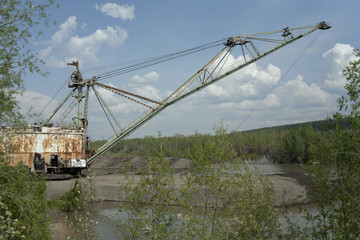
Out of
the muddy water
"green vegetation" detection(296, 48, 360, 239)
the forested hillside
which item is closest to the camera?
"green vegetation" detection(296, 48, 360, 239)

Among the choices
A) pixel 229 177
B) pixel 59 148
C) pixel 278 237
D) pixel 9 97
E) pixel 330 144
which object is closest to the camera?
pixel 330 144

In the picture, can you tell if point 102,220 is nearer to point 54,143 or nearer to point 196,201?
point 196,201

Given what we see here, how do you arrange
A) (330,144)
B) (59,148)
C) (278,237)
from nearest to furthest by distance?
(330,144)
(278,237)
(59,148)

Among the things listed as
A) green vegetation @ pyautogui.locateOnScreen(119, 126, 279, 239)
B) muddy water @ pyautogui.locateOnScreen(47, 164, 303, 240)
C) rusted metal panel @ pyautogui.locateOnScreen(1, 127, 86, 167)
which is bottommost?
muddy water @ pyautogui.locateOnScreen(47, 164, 303, 240)

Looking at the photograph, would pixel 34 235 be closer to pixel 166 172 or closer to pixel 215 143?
pixel 166 172

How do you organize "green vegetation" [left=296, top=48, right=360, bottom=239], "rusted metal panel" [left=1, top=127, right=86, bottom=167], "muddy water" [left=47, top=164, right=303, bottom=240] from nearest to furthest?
"green vegetation" [left=296, top=48, right=360, bottom=239], "muddy water" [left=47, top=164, right=303, bottom=240], "rusted metal panel" [left=1, top=127, right=86, bottom=167]

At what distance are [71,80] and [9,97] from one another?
19458 mm

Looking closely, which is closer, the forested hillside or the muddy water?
the muddy water

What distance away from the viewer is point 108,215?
15273mm

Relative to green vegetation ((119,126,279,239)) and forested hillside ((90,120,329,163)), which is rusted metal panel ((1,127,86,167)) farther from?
green vegetation ((119,126,279,239))

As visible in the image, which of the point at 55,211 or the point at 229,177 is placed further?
the point at 55,211

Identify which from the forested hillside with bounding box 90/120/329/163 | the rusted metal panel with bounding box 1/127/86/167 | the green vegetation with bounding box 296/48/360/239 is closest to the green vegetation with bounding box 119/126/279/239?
the green vegetation with bounding box 296/48/360/239

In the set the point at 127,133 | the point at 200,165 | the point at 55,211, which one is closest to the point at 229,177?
the point at 200,165

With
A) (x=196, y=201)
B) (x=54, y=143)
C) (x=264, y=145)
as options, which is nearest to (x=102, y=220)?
(x=196, y=201)
